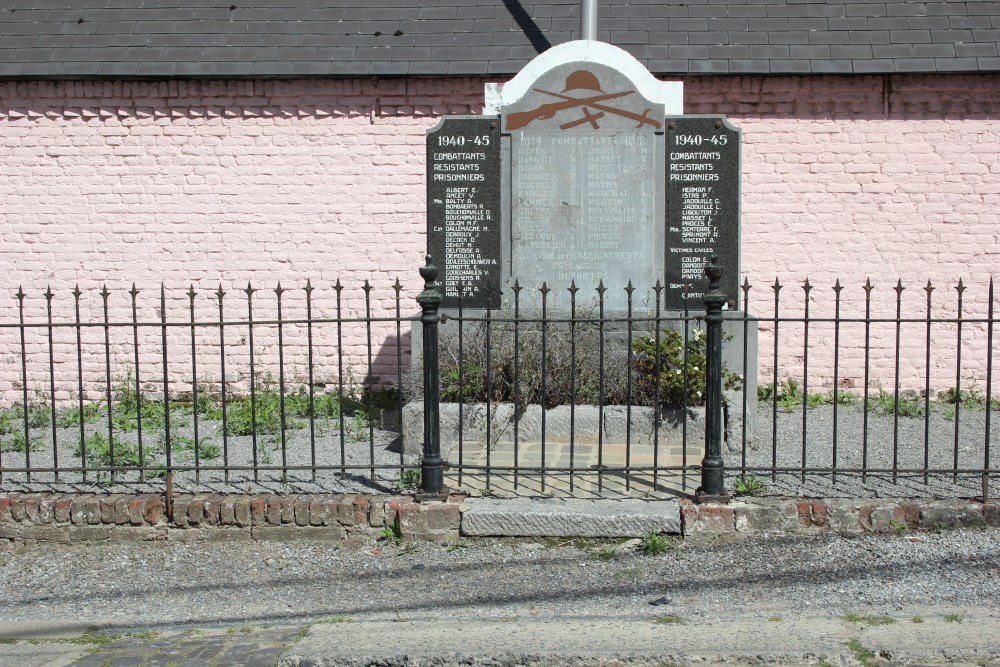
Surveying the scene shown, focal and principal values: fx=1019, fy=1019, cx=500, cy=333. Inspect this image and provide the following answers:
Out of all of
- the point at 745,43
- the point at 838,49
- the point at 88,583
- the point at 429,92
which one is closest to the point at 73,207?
the point at 429,92

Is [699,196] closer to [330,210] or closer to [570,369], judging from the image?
[570,369]

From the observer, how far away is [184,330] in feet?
33.7

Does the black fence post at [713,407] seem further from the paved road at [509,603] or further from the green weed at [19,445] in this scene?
the green weed at [19,445]

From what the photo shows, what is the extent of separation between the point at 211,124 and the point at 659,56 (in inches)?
176

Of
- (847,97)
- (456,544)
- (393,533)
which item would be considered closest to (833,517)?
(456,544)

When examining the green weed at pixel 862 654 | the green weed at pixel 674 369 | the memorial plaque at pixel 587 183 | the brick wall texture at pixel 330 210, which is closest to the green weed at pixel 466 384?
the memorial plaque at pixel 587 183

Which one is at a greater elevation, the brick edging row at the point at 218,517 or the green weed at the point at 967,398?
the green weed at the point at 967,398

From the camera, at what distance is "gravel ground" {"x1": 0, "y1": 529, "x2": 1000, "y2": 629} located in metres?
4.67

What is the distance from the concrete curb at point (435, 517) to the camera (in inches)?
215

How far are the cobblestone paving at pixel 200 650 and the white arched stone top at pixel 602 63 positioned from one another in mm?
4910

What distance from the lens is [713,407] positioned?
5656 mm

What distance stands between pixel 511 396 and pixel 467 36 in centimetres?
443

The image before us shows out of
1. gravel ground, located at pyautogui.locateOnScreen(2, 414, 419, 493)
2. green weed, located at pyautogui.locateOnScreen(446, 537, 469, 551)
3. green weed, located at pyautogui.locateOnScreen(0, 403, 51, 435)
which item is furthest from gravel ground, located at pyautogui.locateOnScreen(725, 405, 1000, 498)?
green weed, located at pyautogui.locateOnScreen(0, 403, 51, 435)

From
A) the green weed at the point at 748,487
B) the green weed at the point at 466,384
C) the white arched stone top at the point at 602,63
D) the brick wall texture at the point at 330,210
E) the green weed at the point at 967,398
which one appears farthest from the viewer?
the brick wall texture at the point at 330,210
